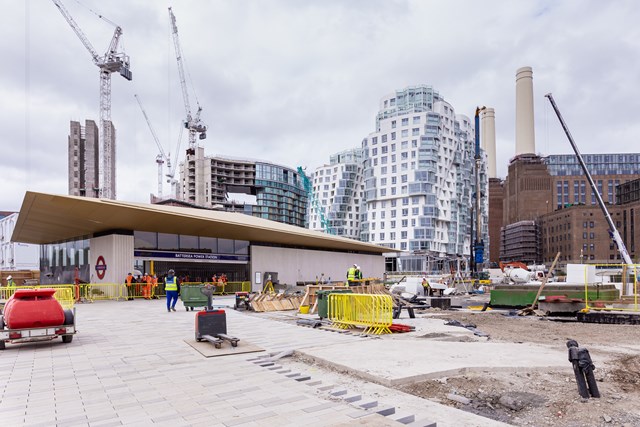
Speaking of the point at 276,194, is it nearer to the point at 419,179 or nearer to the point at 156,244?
the point at 419,179

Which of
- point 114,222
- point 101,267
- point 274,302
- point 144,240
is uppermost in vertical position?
point 114,222

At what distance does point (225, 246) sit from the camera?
122 ft

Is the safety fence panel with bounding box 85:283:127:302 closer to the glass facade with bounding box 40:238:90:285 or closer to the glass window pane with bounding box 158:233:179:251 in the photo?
the glass facade with bounding box 40:238:90:285

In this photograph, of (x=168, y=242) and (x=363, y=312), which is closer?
(x=363, y=312)

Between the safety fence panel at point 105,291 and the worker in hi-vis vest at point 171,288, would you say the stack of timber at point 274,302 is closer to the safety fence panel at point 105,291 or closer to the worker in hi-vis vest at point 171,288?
the worker in hi-vis vest at point 171,288

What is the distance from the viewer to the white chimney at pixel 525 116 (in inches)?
6580

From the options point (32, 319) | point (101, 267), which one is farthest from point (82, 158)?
point (32, 319)

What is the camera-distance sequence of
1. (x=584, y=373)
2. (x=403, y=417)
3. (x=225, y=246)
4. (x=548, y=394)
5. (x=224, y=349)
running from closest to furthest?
(x=403, y=417), (x=584, y=373), (x=548, y=394), (x=224, y=349), (x=225, y=246)

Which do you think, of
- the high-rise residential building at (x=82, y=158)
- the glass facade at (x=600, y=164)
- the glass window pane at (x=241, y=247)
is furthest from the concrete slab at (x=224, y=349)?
the glass facade at (x=600, y=164)

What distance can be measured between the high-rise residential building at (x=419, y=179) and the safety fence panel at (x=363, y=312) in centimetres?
8730

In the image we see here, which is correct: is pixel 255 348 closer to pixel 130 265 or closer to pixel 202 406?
pixel 202 406

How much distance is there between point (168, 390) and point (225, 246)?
30618 mm

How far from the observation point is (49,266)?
1654 inches

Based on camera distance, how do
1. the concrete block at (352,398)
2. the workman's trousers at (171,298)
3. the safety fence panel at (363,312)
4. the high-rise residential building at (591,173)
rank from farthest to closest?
the high-rise residential building at (591,173)
the workman's trousers at (171,298)
the safety fence panel at (363,312)
the concrete block at (352,398)
